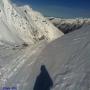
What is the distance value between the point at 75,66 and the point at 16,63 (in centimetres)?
372

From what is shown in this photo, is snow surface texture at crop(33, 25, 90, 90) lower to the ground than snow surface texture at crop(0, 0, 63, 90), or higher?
higher

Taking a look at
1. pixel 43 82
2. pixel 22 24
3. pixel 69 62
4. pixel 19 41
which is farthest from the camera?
pixel 22 24

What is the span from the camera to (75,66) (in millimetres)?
11648

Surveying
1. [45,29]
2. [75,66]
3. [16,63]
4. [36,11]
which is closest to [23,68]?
[16,63]

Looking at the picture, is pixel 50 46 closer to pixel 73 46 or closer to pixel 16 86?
pixel 73 46

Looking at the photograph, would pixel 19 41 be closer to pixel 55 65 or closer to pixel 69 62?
pixel 55 65

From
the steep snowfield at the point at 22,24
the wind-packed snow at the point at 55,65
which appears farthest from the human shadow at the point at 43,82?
the steep snowfield at the point at 22,24

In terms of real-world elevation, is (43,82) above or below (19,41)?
above

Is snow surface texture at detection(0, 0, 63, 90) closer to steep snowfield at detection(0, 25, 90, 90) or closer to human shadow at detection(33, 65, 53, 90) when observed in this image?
steep snowfield at detection(0, 25, 90, 90)

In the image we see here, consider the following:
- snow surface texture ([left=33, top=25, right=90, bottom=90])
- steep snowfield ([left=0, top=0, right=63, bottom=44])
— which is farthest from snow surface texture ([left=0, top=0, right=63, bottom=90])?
snow surface texture ([left=33, top=25, right=90, bottom=90])

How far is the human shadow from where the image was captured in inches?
422

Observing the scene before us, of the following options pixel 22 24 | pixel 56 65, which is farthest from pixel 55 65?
pixel 22 24

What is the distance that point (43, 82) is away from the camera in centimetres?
1104

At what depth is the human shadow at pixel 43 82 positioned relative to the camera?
1072 centimetres
